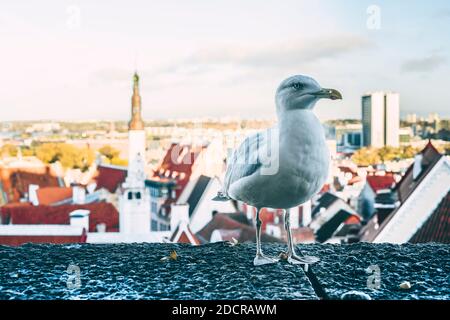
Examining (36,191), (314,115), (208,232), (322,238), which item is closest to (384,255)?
(314,115)

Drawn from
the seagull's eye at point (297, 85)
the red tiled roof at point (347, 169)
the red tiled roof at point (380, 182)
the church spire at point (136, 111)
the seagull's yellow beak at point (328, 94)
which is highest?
the church spire at point (136, 111)

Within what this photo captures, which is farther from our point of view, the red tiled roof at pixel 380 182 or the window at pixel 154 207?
the window at pixel 154 207

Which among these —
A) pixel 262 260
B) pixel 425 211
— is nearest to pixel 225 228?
pixel 425 211

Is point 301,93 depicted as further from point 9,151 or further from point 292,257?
point 9,151

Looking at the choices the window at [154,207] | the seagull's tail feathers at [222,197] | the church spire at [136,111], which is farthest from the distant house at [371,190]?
the seagull's tail feathers at [222,197]

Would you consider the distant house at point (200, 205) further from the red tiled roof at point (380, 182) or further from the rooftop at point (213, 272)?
the rooftop at point (213, 272)

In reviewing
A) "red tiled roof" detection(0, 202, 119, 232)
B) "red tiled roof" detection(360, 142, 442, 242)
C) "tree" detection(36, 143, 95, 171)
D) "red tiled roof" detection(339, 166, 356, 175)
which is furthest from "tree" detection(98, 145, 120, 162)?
"red tiled roof" detection(360, 142, 442, 242)
